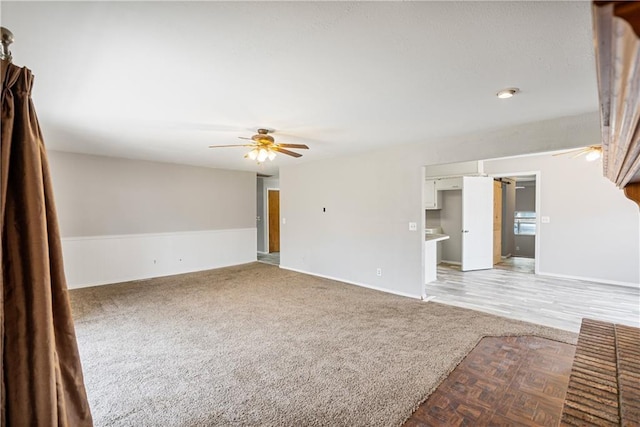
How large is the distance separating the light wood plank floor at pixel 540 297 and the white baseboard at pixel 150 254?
4463 mm

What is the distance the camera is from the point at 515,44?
1.78 m

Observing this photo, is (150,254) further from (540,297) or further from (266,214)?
(540,297)

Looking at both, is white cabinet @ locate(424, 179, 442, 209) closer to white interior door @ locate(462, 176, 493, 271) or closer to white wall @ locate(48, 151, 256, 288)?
white interior door @ locate(462, 176, 493, 271)

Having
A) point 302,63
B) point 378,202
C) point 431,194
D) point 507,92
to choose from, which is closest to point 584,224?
point 431,194

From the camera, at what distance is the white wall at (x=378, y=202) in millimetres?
3428

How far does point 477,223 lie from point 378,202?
294 centimetres

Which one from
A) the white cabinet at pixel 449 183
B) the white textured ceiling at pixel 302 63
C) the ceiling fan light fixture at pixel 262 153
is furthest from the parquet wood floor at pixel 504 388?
the white cabinet at pixel 449 183

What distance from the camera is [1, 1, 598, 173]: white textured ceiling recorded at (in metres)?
1.52

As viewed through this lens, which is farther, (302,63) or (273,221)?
(273,221)

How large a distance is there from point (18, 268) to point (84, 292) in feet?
15.9

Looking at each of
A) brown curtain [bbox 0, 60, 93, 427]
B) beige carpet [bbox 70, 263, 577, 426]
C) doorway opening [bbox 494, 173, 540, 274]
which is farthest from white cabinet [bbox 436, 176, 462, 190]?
brown curtain [bbox 0, 60, 93, 427]

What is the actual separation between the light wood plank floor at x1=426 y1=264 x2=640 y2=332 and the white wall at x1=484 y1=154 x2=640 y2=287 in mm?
300

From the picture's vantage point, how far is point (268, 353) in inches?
111

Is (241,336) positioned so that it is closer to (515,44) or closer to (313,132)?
(313,132)
